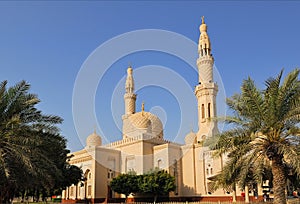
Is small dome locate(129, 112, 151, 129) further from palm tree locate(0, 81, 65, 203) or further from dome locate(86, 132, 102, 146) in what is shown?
palm tree locate(0, 81, 65, 203)

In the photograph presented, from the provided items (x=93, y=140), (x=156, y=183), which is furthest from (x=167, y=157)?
(x=93, y=140)

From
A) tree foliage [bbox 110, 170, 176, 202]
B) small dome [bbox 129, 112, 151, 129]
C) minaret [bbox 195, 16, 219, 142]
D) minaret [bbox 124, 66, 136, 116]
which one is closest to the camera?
tree foliage [bbox 110, 170, 176, 202]

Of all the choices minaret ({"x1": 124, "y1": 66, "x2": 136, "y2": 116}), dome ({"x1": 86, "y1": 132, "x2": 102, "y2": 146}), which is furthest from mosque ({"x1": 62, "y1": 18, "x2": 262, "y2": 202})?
minaret ({"x1": 124, "y1": 66, "x2": 136, "y2": 116})

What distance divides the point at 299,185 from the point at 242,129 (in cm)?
408

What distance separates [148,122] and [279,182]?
22356 mm

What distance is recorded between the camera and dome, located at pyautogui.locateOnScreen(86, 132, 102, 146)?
35.2 metres

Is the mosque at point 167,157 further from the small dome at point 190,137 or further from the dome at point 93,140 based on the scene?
the dome at point 93,140

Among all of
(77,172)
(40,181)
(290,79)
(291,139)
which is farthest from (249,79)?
(77,172)

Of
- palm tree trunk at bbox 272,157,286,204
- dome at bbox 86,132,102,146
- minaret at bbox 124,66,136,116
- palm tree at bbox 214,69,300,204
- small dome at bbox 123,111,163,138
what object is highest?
minaret at bbox 124,66,136,116

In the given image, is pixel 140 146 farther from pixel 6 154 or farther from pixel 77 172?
pixel 6 154

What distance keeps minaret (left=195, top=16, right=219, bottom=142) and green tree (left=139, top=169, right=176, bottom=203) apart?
20.2ft

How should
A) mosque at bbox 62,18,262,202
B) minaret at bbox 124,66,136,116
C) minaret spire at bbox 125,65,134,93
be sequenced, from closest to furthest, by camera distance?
mosque at bbox 62,18,262,202
minaret at bbox 124,66,136,116
minaret spire at bbox 125,65,134,93

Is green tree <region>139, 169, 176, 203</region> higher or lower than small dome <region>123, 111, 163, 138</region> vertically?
lower

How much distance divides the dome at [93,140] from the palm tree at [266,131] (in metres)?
24.6
